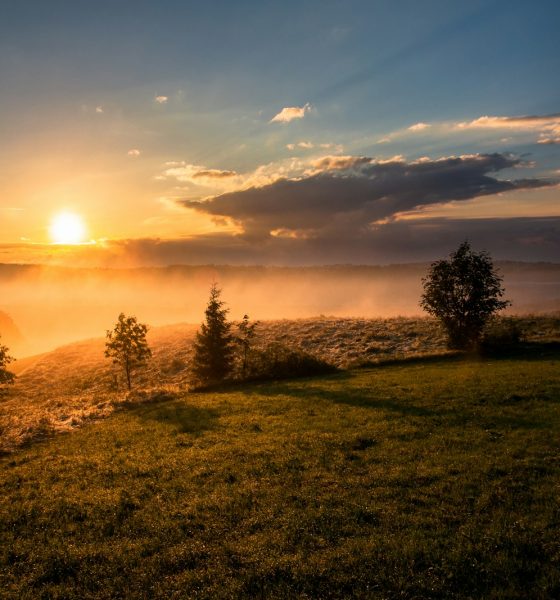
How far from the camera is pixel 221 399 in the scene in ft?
114

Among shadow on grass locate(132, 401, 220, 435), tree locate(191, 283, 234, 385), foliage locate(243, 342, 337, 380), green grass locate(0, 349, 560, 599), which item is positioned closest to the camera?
green grass locate(0, 349, 560, 599)

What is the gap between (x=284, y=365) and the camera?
47781mm

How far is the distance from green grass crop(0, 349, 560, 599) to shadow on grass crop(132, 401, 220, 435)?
30 centimetres

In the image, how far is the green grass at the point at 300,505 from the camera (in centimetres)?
1096

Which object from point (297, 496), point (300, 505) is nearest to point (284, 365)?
point (297, 496)

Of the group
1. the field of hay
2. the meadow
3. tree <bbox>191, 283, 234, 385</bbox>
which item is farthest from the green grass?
tree <bbox>191, 283, 234, 385</bbox>

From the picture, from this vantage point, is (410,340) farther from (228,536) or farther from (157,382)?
(228,536)

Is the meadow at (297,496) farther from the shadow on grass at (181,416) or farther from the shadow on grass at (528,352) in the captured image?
the shadow on grass at (528,352)

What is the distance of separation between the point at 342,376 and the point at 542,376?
1700cm

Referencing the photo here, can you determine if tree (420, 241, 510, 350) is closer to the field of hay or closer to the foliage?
the field of hay

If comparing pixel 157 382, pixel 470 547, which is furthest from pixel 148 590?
pixel 157 382

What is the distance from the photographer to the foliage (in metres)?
47.2

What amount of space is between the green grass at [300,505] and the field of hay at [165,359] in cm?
1303

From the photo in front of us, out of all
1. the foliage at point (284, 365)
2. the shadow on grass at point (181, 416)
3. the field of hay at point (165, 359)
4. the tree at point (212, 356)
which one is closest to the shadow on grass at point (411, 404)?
the shadow on grass at point (181, 416)
